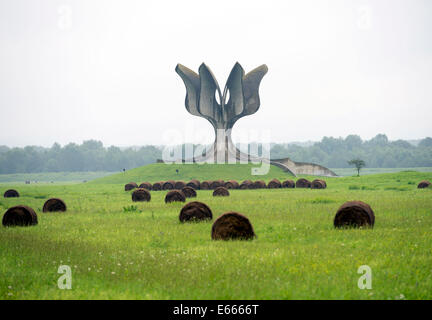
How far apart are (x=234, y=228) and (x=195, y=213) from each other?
4.93 metres

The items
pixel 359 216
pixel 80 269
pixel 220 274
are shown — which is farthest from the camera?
pixel 359 216

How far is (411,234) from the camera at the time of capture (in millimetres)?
14742

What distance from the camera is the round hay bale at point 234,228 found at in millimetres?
14078

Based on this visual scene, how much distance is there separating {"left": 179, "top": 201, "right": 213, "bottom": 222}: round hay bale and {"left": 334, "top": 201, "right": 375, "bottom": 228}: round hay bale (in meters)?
5.31

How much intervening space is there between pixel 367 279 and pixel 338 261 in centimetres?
175

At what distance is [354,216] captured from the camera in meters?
16.3

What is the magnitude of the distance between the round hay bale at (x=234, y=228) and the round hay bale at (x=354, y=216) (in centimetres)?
397

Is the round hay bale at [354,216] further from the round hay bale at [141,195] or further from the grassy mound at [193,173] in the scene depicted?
the grassy mound at [193,173]

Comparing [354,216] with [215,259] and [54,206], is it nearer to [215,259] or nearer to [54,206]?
[215,259]

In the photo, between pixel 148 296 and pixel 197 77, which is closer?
pixel 148 296

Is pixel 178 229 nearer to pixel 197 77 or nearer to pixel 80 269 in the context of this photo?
pixel 80 269
